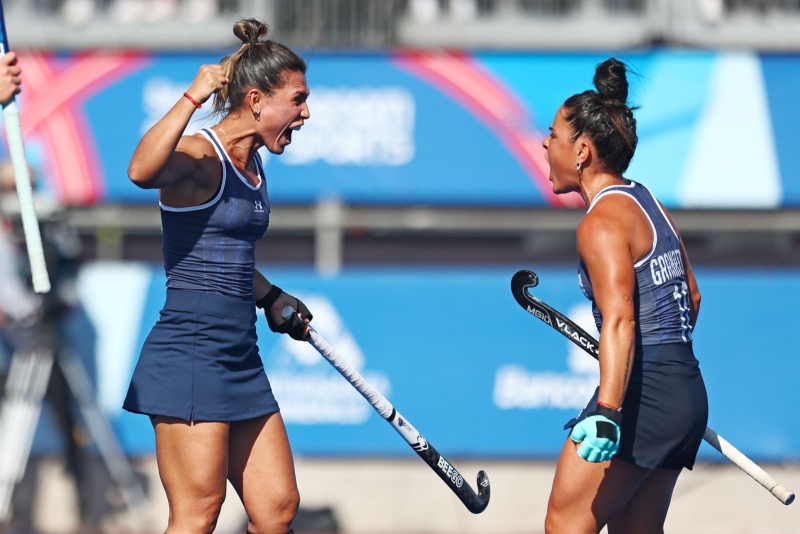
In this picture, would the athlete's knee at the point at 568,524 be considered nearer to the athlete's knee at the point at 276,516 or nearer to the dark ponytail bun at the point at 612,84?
the athlete's knee at the point at 276,516

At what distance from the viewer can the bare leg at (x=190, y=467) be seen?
3652 millimetres

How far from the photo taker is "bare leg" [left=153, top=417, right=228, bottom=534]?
12.0 feet

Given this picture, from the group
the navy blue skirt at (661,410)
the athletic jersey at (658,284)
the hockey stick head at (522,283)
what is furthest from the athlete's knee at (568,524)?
the hockey stick head at (522,283)

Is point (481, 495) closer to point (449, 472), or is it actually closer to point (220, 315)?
point (449, 472)

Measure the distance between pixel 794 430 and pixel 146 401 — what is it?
432 cm

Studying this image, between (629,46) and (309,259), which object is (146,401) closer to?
(309,259)

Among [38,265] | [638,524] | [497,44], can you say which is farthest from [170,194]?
[497,44]

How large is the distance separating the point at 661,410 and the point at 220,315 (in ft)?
4.67

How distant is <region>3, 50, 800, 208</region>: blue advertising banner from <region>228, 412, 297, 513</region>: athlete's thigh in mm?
3889

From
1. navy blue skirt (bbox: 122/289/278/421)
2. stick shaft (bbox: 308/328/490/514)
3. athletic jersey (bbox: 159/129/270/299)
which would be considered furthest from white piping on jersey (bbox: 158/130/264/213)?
stick shaft (bbox: 308/328/490/514)

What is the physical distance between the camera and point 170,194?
3.62m

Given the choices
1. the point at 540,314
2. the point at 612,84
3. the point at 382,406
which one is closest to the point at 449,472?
the point at 382,406

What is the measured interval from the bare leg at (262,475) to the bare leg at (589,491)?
875 mm

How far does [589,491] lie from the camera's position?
3615 mm
